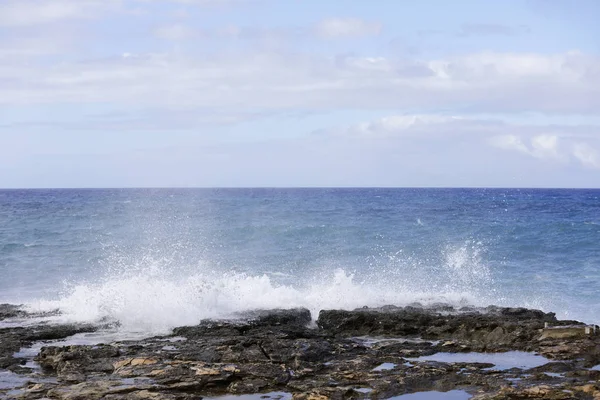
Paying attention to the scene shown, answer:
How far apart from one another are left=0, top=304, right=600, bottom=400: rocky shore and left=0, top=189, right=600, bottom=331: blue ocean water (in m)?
2.88

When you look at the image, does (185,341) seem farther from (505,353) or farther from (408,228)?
(408,228)

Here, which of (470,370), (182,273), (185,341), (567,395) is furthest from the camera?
(182,273)

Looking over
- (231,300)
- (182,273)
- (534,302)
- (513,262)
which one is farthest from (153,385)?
(513,262)

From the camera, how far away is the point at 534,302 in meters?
22.8

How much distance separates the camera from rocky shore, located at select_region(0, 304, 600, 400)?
1052cm

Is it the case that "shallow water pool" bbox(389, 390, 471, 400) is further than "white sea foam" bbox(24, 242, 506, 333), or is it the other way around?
"white sea foam" bbox(24, 242, 506, 333)

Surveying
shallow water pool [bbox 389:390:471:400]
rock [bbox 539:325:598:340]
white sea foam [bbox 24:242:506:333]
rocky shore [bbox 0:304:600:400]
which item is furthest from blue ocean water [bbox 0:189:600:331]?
shallow water pool [bbox 389:390:471:400]

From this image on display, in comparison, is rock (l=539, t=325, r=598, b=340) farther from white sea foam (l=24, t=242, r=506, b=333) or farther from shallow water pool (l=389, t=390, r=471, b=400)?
white sea foam (l=24, t=242, r=506, b=333)

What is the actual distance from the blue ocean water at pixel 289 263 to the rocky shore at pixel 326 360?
2.88 metres

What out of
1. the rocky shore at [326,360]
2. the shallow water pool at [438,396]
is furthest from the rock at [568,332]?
the shallow water pool at [438,396]

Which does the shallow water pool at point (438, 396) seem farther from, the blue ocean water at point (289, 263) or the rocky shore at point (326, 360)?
→ the blue ocean water at point (289, 263)

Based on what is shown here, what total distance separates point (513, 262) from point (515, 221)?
48.6 feet

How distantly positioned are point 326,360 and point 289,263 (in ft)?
60.7

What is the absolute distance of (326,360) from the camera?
12.3 meters
